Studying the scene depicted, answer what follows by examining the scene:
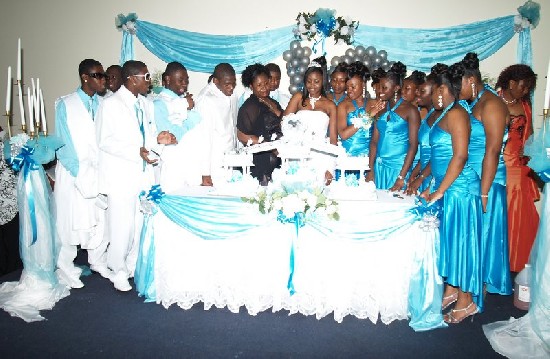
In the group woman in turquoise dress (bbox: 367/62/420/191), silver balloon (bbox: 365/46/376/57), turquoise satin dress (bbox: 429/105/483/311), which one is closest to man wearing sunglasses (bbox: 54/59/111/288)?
woman in turquoise dress (bbox: 367/62/420/191)

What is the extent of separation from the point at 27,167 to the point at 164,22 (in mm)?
4770

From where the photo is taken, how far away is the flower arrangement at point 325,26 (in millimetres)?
6371

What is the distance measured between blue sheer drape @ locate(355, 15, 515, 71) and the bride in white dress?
9.99ft

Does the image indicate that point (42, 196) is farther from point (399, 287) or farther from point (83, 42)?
point (83, 42)

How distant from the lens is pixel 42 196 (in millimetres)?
3768

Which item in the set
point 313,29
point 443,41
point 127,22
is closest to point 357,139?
point 313,29

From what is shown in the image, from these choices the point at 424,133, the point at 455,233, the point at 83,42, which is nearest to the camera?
the point at 455,233

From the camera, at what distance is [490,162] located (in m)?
3.01

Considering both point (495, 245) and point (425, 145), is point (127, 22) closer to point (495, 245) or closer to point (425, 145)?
point (425, 145)

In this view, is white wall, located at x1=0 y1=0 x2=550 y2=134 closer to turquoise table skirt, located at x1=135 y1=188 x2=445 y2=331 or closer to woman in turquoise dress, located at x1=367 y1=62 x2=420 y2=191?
woman in turquoise dress, located at x1=367 y1=62 x2=420 y2=191

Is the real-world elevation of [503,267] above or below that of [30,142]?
below

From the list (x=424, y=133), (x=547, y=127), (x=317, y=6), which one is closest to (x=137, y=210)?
(x=424, y=133)

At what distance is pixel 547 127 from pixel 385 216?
131cm

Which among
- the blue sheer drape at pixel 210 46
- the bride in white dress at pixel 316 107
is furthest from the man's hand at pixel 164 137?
the blue sheer drape at pixel 210 46
